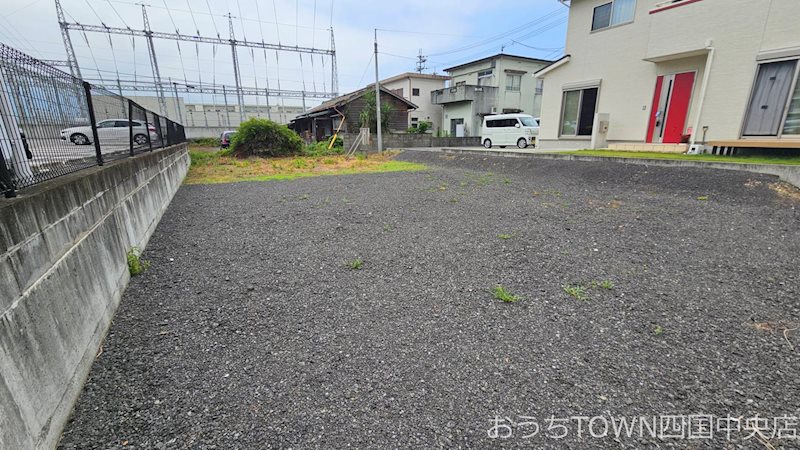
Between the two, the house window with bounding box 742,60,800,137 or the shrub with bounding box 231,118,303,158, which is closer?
the house window with bounding box 742,60,800,137

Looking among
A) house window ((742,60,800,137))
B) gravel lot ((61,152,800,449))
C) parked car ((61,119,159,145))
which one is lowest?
gravel lot ((61,152,800,449))

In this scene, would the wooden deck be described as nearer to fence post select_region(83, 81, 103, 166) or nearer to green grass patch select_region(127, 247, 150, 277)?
green grass patch select_region(127, 247, 150, 277)

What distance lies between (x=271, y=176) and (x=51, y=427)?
9278 millimetres

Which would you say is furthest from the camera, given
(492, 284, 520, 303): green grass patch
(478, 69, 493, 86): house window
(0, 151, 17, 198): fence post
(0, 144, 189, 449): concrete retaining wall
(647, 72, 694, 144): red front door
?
(478, 69, 493, 86): house window

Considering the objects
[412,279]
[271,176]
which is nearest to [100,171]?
[412,279]

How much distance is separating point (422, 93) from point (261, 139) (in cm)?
1588

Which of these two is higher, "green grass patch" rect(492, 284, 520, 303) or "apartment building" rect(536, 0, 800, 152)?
"apartment building" rect(536, 0, 800, 152)

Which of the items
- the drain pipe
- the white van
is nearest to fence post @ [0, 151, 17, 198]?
the drain pipe

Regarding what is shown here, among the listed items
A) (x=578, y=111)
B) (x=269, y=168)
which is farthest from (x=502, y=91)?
(x=269, y=168)

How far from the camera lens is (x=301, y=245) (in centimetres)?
386

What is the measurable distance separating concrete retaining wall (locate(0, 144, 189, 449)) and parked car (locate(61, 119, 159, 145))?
19.7 inches

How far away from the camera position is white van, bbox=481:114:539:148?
15789mm

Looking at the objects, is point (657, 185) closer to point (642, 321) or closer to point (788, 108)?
point (788, 108)

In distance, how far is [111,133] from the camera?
3.85 m
